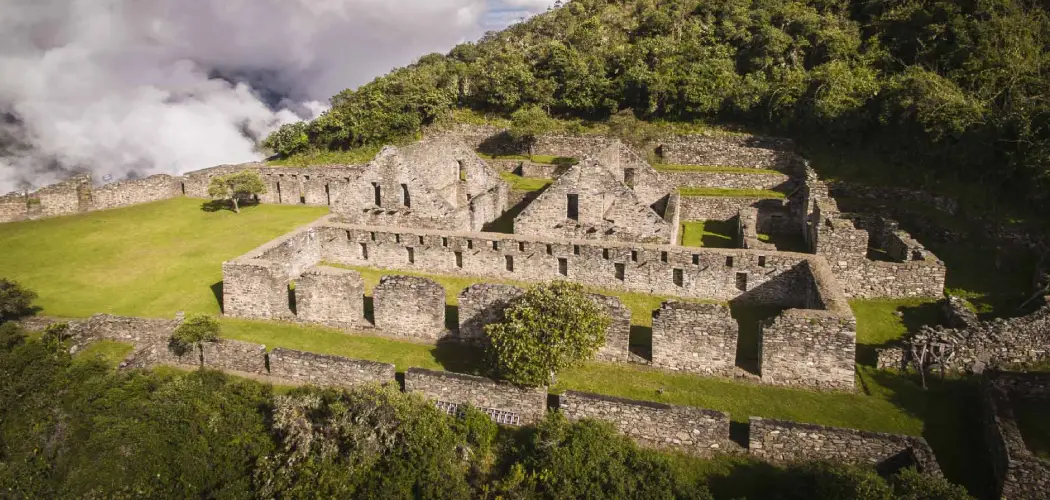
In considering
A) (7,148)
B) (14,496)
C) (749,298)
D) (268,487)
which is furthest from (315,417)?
(7,148)

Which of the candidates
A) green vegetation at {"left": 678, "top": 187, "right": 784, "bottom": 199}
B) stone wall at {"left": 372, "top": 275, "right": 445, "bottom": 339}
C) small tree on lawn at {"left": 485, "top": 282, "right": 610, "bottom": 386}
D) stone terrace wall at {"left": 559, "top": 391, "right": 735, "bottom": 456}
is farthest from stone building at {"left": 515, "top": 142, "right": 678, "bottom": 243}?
stone terrace wall at {"left": 559, "top": 391, "right": 735, "bottom": 456}

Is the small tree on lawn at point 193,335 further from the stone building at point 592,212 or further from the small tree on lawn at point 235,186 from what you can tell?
the small tree on lawn at point 235,186

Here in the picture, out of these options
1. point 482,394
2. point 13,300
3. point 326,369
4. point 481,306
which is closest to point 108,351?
point 13,300

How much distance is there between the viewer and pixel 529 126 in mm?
46656

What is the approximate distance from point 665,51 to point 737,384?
4140 centimetres

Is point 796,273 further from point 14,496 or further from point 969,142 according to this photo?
point 14,496

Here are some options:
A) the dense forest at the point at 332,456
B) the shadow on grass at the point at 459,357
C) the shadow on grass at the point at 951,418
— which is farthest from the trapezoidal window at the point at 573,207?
the dense forest at the point at 332,456

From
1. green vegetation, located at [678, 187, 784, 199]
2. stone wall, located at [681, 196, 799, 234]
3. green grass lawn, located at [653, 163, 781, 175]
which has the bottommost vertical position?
stone wall, located at [681, 196, 799, 234]

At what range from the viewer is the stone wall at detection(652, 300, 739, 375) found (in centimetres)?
1733

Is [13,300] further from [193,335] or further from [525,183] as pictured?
[525,183]

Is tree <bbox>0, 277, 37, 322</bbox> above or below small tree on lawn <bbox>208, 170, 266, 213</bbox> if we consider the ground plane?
below

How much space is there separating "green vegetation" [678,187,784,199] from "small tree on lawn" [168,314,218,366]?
24.4 metres

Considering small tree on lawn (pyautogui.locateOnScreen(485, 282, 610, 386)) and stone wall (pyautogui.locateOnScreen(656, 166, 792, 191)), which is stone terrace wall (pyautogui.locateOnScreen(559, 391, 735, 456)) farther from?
stone wall (pyautogui.locateOnScreen(656, 166, 792, 191))

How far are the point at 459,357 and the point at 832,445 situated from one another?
10.5 metres
